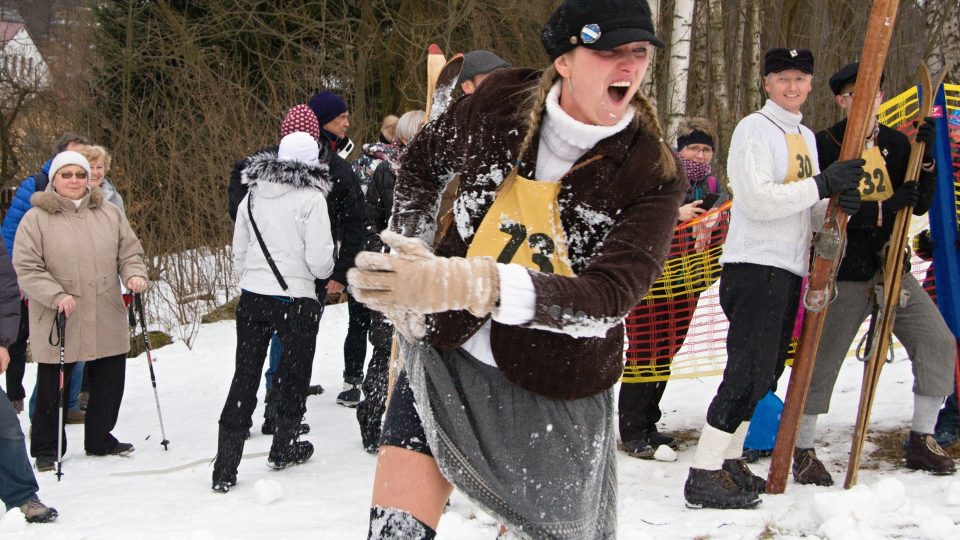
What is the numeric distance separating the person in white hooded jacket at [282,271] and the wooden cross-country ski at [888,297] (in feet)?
9.95

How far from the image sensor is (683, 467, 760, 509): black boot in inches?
176

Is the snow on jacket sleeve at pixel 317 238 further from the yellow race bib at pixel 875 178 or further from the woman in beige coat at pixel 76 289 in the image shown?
the yellow race bib at pixel 875 178

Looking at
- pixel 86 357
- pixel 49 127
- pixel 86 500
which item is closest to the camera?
pixel 86 500

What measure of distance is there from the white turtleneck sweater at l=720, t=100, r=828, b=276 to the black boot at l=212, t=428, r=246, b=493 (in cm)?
287

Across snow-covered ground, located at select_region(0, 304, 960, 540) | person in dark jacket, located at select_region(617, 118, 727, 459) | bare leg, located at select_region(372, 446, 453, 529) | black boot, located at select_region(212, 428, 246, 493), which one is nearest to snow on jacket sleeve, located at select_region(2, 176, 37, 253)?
snow-covered ground, located at select_region(0, 304, 960, 540)

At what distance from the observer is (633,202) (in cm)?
237

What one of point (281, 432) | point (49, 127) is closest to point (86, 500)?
Answer: point (281, 432)

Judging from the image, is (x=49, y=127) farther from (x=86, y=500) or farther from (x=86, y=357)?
(x=86, y=500)

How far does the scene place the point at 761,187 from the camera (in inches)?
172

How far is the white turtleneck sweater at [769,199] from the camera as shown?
4.35 meters

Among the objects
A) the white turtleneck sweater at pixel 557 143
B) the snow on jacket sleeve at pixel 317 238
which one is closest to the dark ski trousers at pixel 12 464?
the snow on jacket sleeve at pixel 317 238

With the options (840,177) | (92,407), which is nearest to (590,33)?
(840,177)

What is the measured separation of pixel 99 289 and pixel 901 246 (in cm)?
479

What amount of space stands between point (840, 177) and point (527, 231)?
2.49 metres
